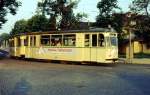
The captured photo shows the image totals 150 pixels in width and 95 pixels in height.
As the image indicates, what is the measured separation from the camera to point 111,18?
68.4m

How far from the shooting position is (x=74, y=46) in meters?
36.0

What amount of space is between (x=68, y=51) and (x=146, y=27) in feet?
86.3

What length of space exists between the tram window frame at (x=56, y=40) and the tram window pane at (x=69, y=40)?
0.53 m

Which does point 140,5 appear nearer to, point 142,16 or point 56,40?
point 142,16

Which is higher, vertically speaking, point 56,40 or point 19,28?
point 19,28

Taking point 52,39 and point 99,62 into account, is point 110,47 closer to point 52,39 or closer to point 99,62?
point 99,62

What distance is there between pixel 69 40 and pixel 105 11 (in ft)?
108

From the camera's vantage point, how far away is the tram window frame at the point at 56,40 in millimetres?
37438

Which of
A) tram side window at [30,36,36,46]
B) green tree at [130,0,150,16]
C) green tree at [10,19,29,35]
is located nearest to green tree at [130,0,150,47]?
green tree at [130,0,150,16]

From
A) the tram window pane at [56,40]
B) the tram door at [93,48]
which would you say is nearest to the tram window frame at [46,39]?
the tram window pane at [56,40]

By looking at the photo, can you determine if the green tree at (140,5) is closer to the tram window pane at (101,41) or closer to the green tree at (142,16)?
the green tree at (142,16)

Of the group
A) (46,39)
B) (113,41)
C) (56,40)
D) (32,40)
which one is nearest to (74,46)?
(56,40)

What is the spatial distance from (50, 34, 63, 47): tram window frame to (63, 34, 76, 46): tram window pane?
0.53 metres

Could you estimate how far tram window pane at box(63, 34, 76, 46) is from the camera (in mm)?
36172
